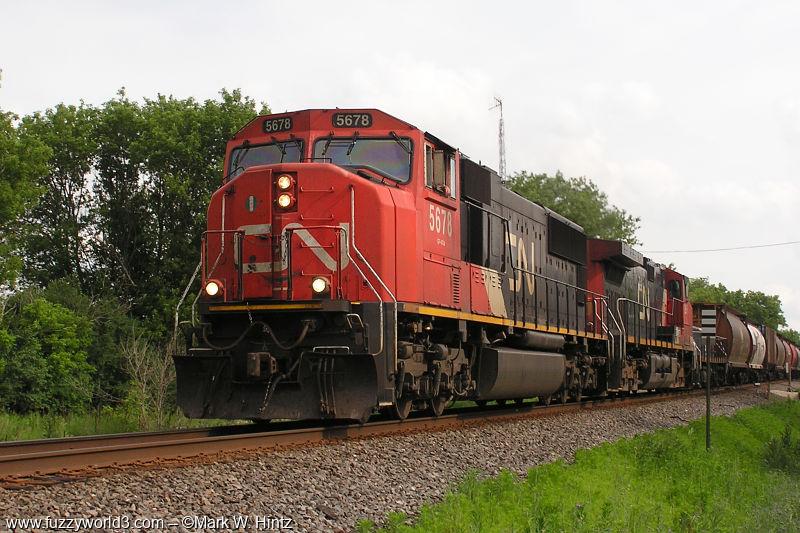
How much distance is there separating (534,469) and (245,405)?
3.39 metres

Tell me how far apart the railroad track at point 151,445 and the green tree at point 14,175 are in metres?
19.3

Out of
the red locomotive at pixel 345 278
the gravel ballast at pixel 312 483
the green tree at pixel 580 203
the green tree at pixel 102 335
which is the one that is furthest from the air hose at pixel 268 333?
the green tree at pixel 580 203

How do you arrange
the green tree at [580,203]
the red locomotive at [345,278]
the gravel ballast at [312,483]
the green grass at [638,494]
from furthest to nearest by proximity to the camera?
the green tree at [580,203], the red locomotive at [345,278], the green grass at [638,494], the gravel ballast at [312,483]

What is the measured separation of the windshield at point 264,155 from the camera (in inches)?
448

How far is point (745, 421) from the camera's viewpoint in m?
22.3

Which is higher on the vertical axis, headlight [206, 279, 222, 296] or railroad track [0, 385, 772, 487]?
headlight [206, 279, 222, 296]

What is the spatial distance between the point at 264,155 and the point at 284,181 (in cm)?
122

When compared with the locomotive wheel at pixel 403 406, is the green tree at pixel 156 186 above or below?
above

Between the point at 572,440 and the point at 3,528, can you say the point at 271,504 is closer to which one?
the point at 3,528

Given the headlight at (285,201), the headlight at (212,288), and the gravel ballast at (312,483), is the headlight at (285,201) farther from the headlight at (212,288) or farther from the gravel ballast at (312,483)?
the gravel ballast at (312,483)

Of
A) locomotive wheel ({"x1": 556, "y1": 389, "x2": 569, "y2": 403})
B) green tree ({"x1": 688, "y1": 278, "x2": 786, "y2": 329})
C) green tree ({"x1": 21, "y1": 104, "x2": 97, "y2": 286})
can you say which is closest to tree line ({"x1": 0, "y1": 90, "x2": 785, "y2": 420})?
green tree ({"x1": 21, "y1": 104, "x2": 97, "y2": 286})

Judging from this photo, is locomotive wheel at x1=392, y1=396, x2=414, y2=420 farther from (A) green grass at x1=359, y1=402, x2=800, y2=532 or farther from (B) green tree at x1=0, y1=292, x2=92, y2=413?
(B) green tree at x1=0, y1=292, x2=92, y2=413

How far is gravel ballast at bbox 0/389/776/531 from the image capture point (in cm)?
577

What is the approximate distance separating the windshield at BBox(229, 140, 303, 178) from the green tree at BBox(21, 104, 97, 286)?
999 inches
